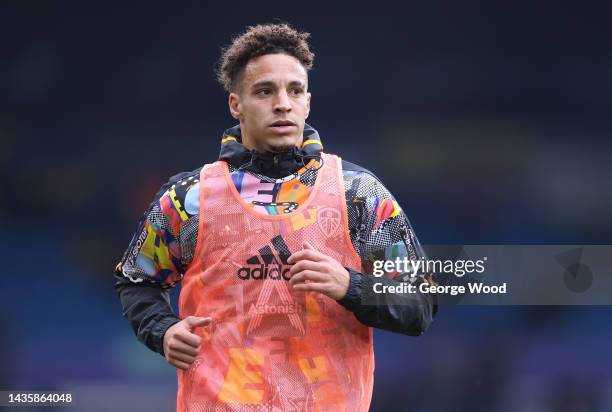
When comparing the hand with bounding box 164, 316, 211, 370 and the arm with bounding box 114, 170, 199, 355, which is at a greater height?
the arm with bounding box 114, 170, 199, 355

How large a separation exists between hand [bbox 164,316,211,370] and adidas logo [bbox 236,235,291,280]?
16cm

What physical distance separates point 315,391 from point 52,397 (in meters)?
2.22

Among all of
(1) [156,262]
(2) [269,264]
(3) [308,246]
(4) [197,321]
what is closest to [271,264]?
(2) [269,264]

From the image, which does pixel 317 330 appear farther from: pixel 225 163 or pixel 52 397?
pixel 52 397

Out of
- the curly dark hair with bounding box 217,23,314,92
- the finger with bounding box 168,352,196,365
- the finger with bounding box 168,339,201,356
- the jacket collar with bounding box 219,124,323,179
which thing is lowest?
the finger with bounding box 168,352,196,365

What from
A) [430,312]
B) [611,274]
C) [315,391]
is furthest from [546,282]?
[315,391]

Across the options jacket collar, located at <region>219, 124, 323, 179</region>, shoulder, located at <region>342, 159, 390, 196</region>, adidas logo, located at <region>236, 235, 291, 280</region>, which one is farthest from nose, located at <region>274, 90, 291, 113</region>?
adidas logo, located at <region>236, 235, 291, 280</region>

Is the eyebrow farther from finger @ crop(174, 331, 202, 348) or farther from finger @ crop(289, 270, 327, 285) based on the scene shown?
finger @ crop(174, 331, 202, 348)

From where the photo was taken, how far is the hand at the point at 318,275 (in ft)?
7.23

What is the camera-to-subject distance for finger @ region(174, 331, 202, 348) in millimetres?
2260

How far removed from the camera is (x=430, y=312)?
7.83 feet

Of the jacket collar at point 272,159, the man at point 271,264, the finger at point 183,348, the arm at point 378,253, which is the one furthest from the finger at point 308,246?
the finger at point 183,348

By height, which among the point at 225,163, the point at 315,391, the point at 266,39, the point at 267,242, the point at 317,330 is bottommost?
the point at 315,391

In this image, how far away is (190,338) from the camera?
2.26 m
